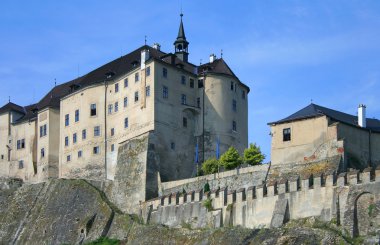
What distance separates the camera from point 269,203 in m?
72.2

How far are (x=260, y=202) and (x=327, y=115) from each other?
344 inches

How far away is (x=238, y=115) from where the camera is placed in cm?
9519

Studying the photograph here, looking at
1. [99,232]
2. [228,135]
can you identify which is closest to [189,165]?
Result: [228,135]

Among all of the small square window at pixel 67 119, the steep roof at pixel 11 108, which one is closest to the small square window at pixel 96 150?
the small square window at pixel 67 119

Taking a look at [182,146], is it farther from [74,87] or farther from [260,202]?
[260,202]

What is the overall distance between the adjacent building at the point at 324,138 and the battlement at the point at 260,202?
2768 millimetres

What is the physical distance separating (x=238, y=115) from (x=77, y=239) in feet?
65.8

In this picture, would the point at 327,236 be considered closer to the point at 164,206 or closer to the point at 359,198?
the point at 359,198

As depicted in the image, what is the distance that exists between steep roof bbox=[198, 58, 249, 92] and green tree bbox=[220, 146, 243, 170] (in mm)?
11332

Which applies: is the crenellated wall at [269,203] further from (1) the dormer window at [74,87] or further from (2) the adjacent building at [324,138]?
(1) the dormer window at [74,87]

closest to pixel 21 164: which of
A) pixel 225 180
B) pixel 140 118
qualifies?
pixel 140 118

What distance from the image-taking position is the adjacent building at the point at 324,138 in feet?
242

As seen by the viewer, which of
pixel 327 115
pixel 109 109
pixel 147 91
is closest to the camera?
pixel 327 115

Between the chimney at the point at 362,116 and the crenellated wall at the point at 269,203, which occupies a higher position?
the chimney at the point at 362,116
